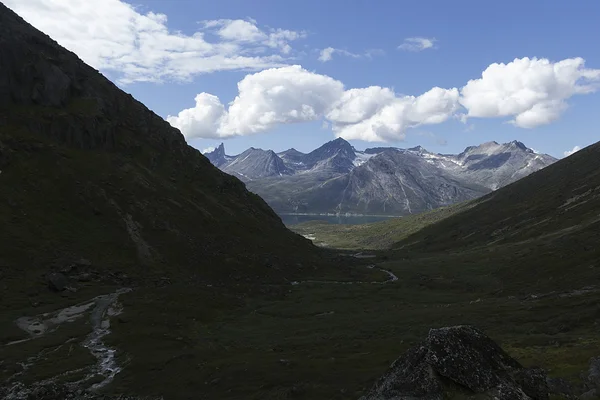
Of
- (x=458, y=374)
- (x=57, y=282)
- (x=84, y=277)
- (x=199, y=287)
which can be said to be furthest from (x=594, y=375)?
(x=84, y=277)

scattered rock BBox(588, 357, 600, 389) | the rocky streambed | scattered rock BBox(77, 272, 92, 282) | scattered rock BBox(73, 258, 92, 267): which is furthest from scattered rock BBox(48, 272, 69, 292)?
scattered rock BBox(588, 357, 600, 389)

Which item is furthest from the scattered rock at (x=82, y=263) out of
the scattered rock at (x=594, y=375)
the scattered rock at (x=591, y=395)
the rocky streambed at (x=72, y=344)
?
the scattered rock at (x=591, y=395)

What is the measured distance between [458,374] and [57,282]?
87107mm

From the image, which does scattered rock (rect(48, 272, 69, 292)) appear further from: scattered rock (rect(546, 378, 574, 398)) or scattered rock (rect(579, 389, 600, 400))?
scattered rock (rect(579, 389, 600, 400))

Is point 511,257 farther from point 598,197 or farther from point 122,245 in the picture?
point 122,245

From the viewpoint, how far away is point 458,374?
19359mm

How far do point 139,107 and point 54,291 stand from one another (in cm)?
12498

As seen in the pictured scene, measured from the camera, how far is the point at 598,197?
174875 mm

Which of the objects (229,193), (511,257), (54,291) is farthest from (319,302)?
(229,193)

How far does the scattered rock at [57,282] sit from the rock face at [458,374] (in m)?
82.6

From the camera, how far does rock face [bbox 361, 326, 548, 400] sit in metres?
18.7

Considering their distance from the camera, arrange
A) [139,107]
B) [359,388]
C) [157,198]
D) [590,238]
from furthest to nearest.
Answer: [139,107]
[157,198]
[590,238]
[359,388]

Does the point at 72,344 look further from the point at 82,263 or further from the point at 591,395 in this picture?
the point at 591,395

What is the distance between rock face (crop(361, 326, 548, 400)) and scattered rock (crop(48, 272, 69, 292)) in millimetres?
82556
